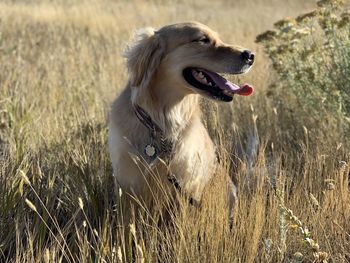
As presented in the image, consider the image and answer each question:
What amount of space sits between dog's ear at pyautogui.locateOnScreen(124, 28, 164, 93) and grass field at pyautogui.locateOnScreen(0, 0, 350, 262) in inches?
18.3

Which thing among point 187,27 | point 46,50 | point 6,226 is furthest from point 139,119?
point 46,50

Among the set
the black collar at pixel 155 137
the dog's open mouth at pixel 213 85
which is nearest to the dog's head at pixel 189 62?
the dog's open mouth at pixel 213 85

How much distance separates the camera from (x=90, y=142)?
3805mm

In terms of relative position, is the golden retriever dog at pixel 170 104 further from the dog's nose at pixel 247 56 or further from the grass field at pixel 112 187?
the grass field at pixel 112 187

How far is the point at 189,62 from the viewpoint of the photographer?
3.22 metres

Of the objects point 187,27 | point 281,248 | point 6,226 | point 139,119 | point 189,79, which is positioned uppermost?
point 187,27

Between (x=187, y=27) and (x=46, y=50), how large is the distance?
5.00m

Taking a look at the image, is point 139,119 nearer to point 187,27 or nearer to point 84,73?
point 187,27

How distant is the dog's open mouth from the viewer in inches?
123

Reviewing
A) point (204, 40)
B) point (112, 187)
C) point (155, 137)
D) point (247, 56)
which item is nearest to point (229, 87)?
point (247, 56)

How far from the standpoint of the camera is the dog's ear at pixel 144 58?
3.21 meters

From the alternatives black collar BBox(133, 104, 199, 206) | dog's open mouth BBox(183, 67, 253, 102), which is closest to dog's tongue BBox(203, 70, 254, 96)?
dog's open mouth BBox(183, 67, 253, 102)

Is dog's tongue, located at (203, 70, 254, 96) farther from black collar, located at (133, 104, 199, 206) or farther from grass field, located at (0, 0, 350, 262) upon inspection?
black collar, located at (133, 104, 199, 206)

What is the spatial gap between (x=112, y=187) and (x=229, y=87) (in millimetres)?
927
